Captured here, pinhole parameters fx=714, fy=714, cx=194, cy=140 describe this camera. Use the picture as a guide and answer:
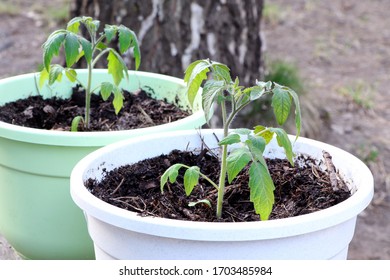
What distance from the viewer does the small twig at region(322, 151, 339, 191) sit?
1.38 metres

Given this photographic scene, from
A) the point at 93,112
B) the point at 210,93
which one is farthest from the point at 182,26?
the point at 210,93

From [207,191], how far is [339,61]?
2.97 metres

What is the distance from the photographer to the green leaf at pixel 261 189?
46.4 inches

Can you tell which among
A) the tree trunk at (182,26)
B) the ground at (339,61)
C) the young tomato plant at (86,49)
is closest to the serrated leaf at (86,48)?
the young tomato plant at (86,49)

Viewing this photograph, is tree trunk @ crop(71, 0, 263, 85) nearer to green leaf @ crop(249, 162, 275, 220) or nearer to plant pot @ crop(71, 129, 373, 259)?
plant pot @ crop(71, 129, 373, 259)

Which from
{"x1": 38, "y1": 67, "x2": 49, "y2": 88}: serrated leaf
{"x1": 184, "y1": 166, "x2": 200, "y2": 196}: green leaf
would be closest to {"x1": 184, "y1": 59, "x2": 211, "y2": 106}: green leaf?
{"x1": 184, "y1": 166, "x2": 200, "y2": 196}: green leaf

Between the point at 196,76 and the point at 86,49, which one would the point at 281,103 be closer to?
the point at 196,76

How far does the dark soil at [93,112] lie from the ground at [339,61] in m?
1.23

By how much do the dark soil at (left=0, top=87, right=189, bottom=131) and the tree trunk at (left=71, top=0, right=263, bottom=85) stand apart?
0.69 m

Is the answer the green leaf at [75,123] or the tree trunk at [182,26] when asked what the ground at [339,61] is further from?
the green leaf at [75,123]

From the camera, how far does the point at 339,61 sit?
13.8ft

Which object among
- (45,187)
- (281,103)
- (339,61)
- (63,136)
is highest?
(281,103)

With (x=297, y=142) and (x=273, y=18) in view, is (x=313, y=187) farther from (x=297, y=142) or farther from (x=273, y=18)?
(x=273, y=18)

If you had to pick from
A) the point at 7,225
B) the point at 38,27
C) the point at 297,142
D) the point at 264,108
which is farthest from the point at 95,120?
the point at 38,27
